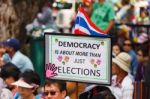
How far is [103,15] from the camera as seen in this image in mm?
12578

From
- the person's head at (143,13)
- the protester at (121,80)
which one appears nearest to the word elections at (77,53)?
the protester at (121,80)

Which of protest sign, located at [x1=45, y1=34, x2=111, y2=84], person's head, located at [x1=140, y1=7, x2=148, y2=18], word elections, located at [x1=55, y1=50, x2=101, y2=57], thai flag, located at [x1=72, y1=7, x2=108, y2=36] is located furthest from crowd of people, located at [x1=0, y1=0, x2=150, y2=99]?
person's head, located at [x1=140, y1=7, x2=148, y2=18]

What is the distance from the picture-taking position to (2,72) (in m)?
8.46

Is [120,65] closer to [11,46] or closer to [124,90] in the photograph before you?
[124,90]

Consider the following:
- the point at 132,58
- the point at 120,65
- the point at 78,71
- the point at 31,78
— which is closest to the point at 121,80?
the point at 120,65

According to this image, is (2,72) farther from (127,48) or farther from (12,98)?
(127,48)

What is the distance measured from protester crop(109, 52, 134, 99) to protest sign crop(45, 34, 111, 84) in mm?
865

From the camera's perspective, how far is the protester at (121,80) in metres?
7.58

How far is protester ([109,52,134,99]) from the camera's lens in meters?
7.58

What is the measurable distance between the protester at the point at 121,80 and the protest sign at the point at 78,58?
0.86 m

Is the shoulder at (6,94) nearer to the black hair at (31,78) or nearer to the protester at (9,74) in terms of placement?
the black hair at (31,78)

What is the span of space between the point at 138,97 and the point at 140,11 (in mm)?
11847

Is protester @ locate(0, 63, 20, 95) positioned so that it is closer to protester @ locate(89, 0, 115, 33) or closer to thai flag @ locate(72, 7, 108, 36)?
thai flag @ locate(72, 7, 108, 36)

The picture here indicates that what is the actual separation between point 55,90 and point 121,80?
4.80 feet
